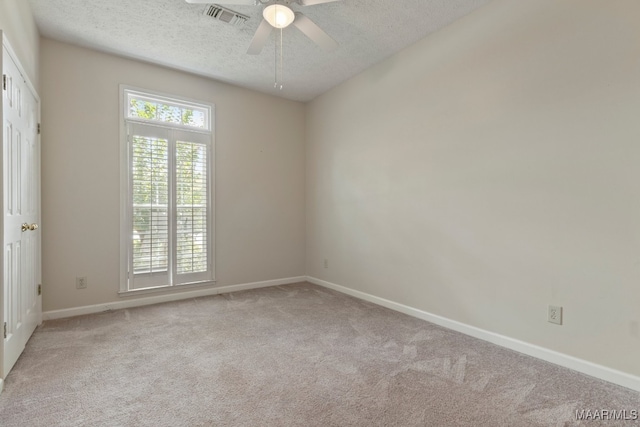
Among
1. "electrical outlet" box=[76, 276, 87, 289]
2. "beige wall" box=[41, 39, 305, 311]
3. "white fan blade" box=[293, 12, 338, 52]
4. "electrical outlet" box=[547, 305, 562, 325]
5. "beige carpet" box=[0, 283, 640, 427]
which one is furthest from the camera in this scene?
"electrical outlet" box=[76, 276, 87, 289]

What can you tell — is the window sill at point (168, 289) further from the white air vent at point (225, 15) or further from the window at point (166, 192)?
the white air vent at point (225, 15)

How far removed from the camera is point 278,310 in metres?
3.48

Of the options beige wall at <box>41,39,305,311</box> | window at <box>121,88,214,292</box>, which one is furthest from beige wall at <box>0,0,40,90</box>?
window at <box>121,88,214,292</box>

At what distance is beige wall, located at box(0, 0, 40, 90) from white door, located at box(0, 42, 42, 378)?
0.16 meters

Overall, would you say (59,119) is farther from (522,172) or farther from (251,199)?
(522,172)

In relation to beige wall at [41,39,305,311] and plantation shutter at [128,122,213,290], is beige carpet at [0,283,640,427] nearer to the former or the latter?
beige wall at [41,39,305,311]

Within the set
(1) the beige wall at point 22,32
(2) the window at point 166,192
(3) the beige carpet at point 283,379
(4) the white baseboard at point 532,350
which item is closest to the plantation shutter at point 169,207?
(2) the window at point 166,192

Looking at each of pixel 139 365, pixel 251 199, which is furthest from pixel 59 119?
pixel 139 365

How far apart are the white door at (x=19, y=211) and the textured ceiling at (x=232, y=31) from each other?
2.59 feet

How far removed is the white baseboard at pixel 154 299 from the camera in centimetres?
320

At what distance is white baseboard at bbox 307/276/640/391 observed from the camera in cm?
198

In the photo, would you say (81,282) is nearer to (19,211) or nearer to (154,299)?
A: (154,299)

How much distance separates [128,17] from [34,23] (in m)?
0.86

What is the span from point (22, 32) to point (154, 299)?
269 centimetres
